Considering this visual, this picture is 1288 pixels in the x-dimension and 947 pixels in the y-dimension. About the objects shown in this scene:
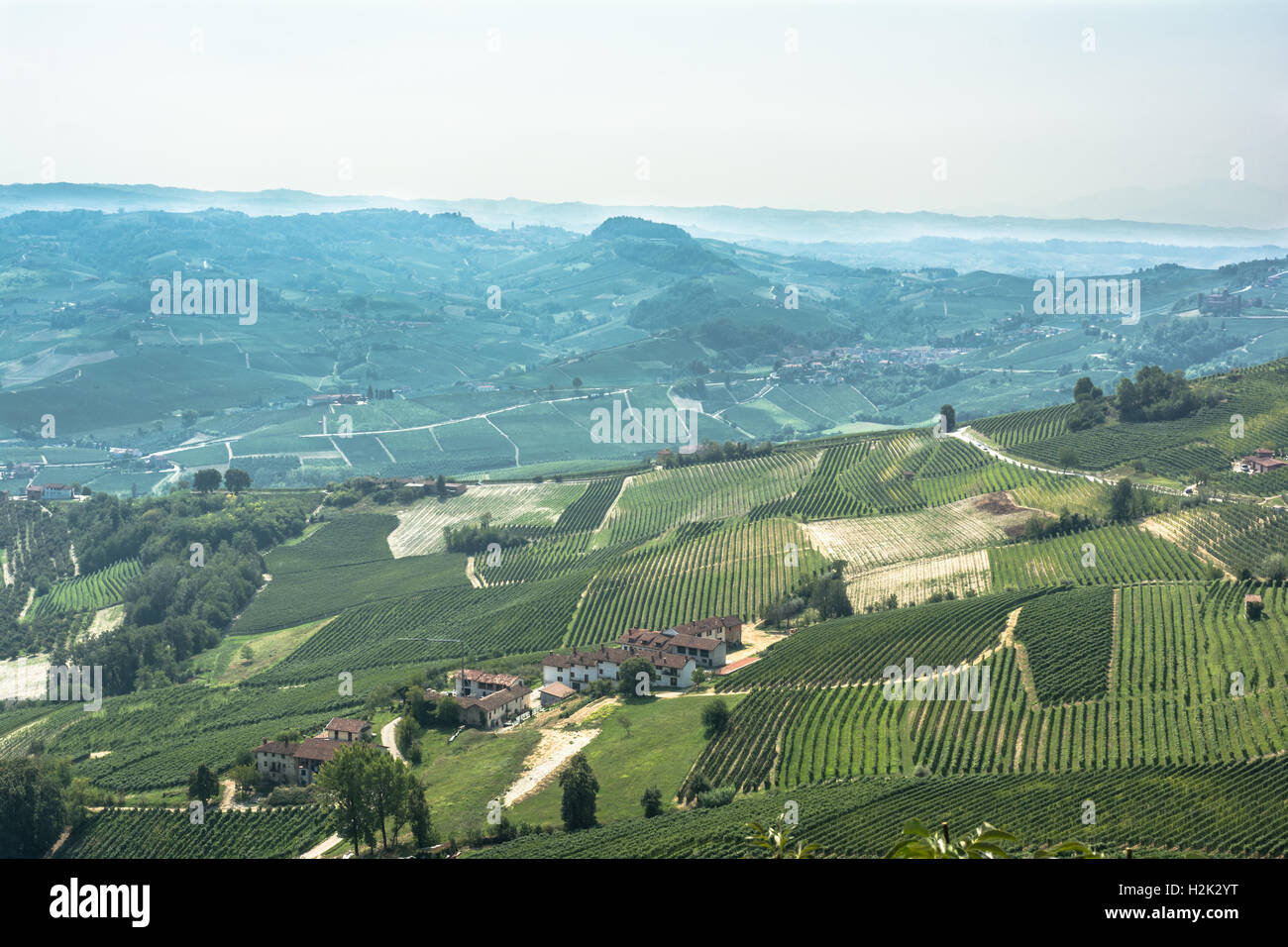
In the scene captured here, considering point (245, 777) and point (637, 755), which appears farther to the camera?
point (245, 777)

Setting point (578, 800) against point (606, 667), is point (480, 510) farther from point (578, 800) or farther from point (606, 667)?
point (578, 800)

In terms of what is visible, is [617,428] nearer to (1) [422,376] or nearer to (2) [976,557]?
(1) [422,376]

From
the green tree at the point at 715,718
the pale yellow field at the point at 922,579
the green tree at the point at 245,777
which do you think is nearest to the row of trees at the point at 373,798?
the green tree at the point at 245,777

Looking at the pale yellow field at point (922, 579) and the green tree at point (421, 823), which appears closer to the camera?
the green tree at point (421, 823)

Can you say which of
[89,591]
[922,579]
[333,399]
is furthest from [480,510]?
[333,399]

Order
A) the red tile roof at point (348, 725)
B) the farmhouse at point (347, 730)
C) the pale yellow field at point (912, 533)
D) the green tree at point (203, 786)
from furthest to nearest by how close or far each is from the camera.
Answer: the pale yellow field at point (912, 533)
the red tile roof at point (348, 725)
the farmhouse at point (347, 730)
the green tree at point (203, 786)

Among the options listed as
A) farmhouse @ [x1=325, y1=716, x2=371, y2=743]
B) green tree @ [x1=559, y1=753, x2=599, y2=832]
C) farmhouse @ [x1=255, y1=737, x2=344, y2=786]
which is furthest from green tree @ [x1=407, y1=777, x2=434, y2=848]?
farmhouse @ [x1=325, y1=716, x2=371, y2=743]

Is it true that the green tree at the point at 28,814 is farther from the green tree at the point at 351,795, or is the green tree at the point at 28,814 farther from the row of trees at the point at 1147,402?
the row of trees at the point at 1147,402
